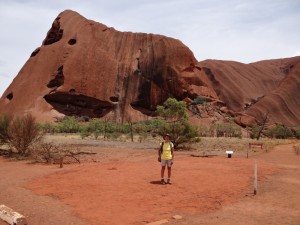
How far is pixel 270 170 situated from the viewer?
1644 cm

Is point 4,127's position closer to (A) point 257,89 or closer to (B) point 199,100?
(B) point 199,100

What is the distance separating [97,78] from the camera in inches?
2662

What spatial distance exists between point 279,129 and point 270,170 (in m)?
47.1

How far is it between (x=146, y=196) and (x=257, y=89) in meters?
104

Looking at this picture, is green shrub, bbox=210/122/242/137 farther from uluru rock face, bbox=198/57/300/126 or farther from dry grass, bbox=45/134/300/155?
dry grass, bbox=45/134/300/155

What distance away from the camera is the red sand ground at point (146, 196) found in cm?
827

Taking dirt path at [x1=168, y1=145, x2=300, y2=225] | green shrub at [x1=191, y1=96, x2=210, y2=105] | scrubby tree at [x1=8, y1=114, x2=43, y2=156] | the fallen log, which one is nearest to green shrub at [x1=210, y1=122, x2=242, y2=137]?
green shrub at [x1=191, y1=96, x2=210, y2=105]

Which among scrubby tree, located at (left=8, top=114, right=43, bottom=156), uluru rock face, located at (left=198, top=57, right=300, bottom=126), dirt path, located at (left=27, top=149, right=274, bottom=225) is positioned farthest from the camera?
uluru rock face, located at (left=198, top=57, right=300, bottom=126)

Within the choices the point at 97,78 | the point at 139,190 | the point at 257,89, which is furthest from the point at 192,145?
the point at 257,89

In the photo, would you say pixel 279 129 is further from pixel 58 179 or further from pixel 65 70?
pixel 58 179

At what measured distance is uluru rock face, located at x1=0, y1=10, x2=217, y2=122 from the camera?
6525 centimetres

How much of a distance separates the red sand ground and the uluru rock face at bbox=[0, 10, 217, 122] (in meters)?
49.6

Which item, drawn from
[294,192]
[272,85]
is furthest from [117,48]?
[294,192]

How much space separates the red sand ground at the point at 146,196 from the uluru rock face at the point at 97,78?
4960 centimetres
